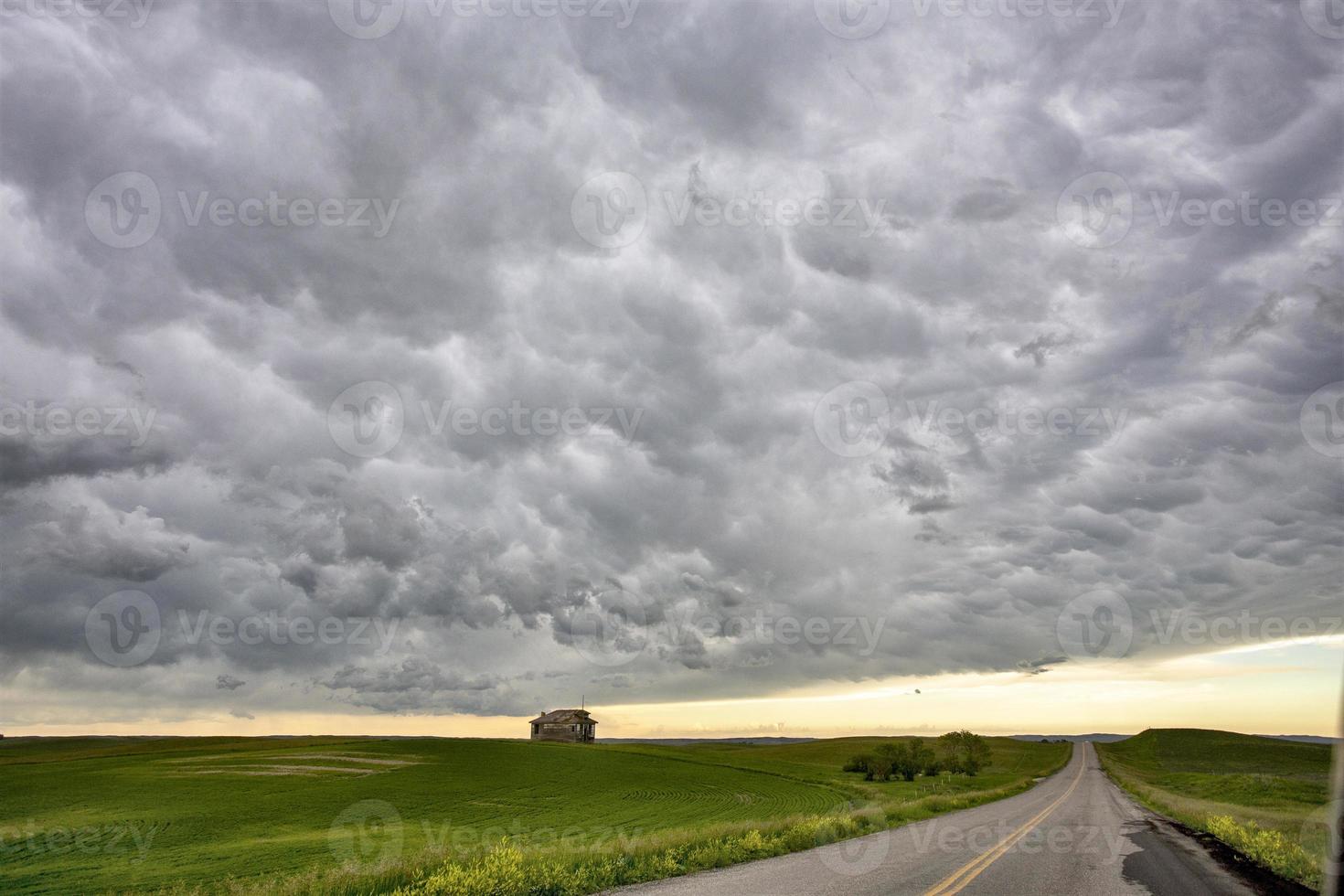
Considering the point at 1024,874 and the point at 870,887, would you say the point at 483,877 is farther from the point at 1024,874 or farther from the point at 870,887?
the point at 1024,874

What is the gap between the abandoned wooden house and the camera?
14462 centimetres

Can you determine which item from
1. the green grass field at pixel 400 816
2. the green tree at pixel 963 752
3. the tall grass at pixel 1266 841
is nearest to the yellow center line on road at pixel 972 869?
the green grass field at pixel 400 816

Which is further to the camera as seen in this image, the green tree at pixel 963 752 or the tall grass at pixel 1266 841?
the green tree at pixel 963 752

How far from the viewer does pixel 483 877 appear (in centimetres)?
1406

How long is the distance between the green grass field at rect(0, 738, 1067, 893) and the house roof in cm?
4096

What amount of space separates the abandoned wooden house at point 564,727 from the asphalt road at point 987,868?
12670 centimetres

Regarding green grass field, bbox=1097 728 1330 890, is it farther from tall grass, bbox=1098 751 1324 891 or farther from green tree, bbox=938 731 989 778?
green tree, bbox=938 731 989 778

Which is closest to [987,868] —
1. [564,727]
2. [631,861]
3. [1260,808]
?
[631,861]

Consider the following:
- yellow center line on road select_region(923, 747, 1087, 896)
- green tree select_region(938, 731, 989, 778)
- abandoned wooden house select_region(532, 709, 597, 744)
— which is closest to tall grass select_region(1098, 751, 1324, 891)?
yellow center line on road select_region(923, 747, 1087, 896)

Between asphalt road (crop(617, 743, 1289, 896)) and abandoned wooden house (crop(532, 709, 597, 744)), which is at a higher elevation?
asphalt road (crop(617, 743, 1289, 896))

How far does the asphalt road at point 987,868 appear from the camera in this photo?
47.9ft

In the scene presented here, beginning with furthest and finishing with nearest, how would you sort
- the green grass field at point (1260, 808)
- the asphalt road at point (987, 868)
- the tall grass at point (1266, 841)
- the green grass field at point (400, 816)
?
the green grass field at point (1260, 808), the green grass field at point (400, 816), the tall grass at point (1266, 841), the asphalt road at point (987, 868)

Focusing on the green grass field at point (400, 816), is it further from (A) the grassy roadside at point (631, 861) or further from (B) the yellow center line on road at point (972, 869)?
(B) the yellow center line on road at point (972, 869)

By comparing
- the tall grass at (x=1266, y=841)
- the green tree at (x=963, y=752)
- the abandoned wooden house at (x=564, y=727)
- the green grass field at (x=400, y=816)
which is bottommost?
the abandoned wooden house at (x=564, y=727)
